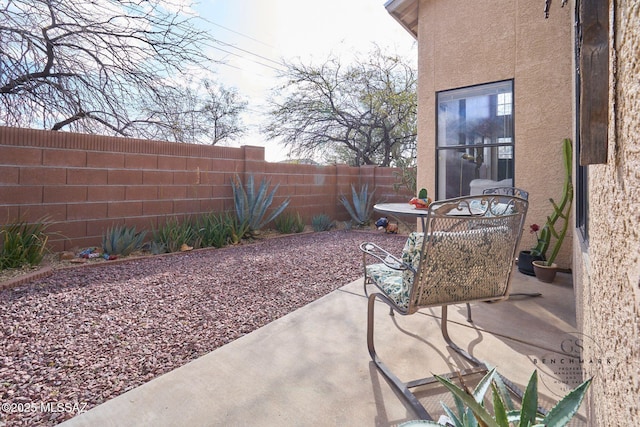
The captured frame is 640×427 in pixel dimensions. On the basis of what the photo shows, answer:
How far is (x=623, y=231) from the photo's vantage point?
0.61 metres

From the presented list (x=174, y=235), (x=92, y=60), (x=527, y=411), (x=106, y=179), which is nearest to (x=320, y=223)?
(x=174, y=235)

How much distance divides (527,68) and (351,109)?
654cm

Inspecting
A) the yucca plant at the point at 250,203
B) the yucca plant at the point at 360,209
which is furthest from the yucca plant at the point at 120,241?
the yucca plant at the point at 360,209

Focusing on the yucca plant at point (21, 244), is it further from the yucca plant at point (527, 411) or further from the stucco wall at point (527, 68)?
the stucco wall at point (527, 68)

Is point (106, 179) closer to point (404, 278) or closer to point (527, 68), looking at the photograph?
point (404, 278)

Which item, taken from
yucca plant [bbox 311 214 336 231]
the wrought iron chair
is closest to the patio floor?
the wrought iron chair

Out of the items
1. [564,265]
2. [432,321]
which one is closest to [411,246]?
Result: [432,321]

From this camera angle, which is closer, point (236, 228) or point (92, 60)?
point (92, 60)

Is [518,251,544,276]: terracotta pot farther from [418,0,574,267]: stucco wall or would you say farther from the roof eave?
the roof eave

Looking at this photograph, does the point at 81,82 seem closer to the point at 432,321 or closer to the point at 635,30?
the point at 432,321

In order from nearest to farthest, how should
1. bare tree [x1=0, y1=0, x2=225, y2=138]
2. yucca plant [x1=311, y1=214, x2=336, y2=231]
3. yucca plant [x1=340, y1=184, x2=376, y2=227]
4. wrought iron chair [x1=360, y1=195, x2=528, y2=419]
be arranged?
wrought iron chair [x1=360, y1=195, x2=528, y2=419] → bare tree [x1=0, y1=0, x2=225, y2=138] → yucca plant [x1=311, y1=214, x2=336, y2=231] → yucca plant [x1=340, y1=184, x2=376, y2=227]

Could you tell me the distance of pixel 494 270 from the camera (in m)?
1.73

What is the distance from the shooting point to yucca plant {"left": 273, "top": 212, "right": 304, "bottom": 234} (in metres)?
6.29

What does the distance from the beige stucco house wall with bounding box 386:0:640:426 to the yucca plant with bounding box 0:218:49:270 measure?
4425mm
